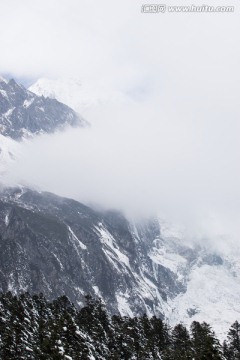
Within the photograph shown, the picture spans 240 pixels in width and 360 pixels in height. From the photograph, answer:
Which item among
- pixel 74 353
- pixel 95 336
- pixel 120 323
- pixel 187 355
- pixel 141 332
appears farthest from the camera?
pixel 120 323

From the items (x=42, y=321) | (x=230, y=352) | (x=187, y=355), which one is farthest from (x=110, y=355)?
(x=230, y=352)

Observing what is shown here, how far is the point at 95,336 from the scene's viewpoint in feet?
348

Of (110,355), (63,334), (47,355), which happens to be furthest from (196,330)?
(47,355)

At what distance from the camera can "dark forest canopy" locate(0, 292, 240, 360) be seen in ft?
263

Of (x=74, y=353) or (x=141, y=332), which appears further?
(x=141, y=332)

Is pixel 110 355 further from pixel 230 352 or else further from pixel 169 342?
pixel 230 352

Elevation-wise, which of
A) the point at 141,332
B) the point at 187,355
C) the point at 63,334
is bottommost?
the point at 63,334

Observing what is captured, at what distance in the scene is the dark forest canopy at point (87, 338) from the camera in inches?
3162

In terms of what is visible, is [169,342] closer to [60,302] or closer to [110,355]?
[110,355]

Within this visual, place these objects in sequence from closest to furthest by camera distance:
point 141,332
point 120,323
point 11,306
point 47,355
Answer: point 47,355 < point 11,306 < point 141,332 < point 120,323

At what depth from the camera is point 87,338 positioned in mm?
93375

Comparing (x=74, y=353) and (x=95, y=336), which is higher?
(x=95, y=336)

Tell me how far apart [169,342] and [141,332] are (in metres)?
7.52

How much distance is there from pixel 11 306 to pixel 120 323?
103ft
